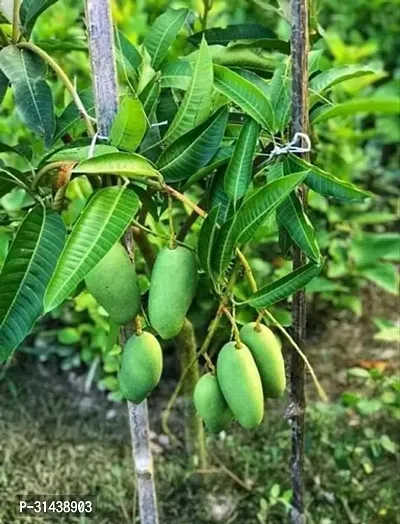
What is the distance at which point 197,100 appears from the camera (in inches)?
34.9

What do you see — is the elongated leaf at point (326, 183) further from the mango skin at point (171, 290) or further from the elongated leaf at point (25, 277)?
the elongated leaf at point (25, 277)

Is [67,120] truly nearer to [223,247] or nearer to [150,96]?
[150,96]

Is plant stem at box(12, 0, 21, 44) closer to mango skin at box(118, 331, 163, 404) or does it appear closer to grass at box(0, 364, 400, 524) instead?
mango skin at box(118, 331, 163, 404)

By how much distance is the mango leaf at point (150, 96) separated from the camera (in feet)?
3.03

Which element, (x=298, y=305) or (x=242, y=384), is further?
(x=298, y=305)

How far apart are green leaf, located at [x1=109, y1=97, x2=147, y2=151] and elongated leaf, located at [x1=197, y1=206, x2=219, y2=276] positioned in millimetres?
105

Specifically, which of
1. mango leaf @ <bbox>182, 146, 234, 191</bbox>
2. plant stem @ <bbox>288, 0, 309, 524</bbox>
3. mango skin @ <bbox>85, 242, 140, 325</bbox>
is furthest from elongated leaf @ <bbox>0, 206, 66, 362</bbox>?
plant stem @ <bbox>288, 0, 309, 524</bbox>

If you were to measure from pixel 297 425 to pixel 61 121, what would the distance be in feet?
1.58

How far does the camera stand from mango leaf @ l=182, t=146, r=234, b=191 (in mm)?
921

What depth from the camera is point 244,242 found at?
2.88 feet

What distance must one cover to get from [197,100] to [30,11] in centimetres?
24

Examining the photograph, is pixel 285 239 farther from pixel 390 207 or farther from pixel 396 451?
pixel 390 207

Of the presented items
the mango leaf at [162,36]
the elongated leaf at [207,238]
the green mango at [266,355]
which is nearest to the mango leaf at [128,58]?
the mango leaf at [162,36]

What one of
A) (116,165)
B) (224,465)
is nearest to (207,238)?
(116,165)
